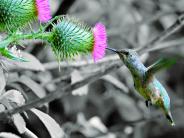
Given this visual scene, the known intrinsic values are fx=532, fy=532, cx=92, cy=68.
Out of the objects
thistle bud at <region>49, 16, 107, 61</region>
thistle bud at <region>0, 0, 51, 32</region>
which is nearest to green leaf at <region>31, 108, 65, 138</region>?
thistle bud at <region>49, 16, 107, 61</region>

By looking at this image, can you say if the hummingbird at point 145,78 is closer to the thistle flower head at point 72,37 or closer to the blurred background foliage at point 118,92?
the thistle flower head at point 72,37

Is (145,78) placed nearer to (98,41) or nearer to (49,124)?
(98,41)

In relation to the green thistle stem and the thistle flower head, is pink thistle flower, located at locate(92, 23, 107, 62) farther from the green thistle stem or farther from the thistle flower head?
the green thistle stem

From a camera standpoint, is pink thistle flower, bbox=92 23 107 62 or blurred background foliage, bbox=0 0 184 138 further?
blurred background foliage, bbox=0 0 184 138

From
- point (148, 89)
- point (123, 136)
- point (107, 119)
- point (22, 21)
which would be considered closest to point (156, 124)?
point (107, 119)

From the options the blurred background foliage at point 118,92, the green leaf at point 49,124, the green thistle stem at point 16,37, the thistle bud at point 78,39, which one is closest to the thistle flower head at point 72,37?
the thistle bud at point 78,39

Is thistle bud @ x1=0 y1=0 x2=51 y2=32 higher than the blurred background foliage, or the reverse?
thistle bud @ x1=0 y1=0 x2=51 y2=32
